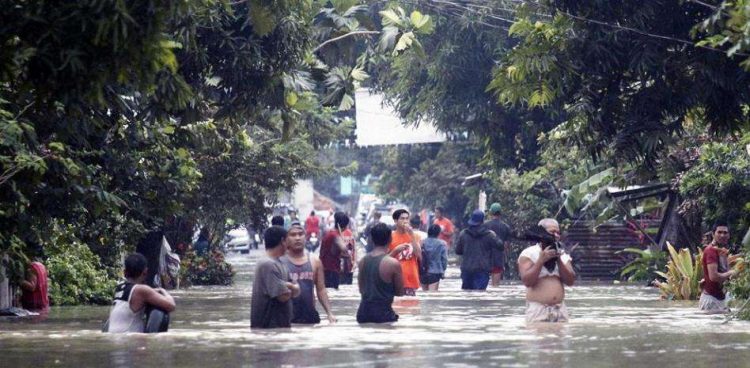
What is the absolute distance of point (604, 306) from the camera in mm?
21844

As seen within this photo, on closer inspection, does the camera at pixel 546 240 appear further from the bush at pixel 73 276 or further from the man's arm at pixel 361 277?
the bush at pixel 73 276

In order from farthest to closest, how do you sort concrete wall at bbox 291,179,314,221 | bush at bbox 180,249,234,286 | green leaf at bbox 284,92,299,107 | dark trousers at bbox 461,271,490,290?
concrete wall at bbox 291,179,314,221
bush at bbox 180,249,234,286
dark trousers at bbox 461,271,490,290
green leaf at bbox 284,92,299,107

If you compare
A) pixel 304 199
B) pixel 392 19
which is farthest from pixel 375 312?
pixel 304 199

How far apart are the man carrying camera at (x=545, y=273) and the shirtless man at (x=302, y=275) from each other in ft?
6.77

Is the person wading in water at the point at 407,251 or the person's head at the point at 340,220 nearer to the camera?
the person wading in water at the point at 407,251

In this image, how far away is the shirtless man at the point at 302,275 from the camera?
15.4 meters

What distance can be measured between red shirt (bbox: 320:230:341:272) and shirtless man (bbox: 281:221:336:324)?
1021cm

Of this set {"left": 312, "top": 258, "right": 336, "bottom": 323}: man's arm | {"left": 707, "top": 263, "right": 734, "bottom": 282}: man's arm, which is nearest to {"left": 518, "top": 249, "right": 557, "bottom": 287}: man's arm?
{"left": 312, "top": 258, "right": 336, "bottom": 323}: man's arm

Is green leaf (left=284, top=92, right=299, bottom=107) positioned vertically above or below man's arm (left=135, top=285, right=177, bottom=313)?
above

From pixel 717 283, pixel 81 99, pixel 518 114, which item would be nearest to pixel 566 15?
pixel 717 283

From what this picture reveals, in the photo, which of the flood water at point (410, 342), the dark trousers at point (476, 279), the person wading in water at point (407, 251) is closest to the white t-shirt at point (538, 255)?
the flood water at point (410, 342)

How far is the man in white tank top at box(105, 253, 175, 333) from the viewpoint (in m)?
14.1

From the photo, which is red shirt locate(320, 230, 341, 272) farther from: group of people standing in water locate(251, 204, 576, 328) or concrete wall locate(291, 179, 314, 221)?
concrete wall locate(291, 179, 314, 221)

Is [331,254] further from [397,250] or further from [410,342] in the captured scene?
[410,342]
